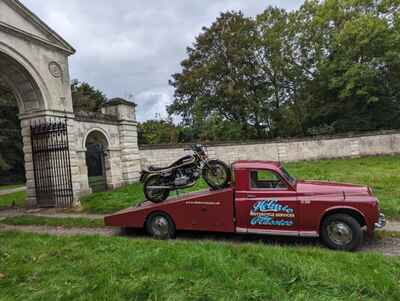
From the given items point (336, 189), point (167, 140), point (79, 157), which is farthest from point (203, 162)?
point (167, 140)

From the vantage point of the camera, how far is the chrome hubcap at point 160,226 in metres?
5.50

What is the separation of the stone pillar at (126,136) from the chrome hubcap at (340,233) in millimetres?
9415

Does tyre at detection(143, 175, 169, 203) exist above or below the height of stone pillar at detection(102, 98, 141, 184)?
below

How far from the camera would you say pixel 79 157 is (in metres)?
10.3

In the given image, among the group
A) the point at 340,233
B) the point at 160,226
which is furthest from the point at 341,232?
the point at 160,226

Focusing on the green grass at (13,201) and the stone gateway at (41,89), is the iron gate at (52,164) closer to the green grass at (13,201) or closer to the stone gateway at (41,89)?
the stone gateway at (41,89)

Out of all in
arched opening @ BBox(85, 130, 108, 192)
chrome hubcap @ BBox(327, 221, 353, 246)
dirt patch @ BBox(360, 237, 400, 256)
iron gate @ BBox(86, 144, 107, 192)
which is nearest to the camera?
dirt patch @ BBox(360, 237, 400, 256)

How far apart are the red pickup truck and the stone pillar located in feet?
22.7

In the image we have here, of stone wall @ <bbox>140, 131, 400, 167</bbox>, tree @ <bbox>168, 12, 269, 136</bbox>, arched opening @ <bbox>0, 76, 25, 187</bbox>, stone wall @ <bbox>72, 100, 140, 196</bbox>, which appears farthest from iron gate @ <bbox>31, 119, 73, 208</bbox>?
arched opening @ <bbox>0, 76, 25, 187</bbox>

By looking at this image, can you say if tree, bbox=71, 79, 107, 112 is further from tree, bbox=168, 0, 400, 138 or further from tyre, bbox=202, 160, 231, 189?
tyre, bbox=202, 160, 231, 189

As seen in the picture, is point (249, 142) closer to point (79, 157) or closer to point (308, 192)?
point (79, 157)

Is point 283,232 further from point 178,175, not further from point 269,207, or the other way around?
point 178,175

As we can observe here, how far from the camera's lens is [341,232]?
4.40m

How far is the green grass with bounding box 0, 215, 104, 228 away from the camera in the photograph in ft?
22.8
